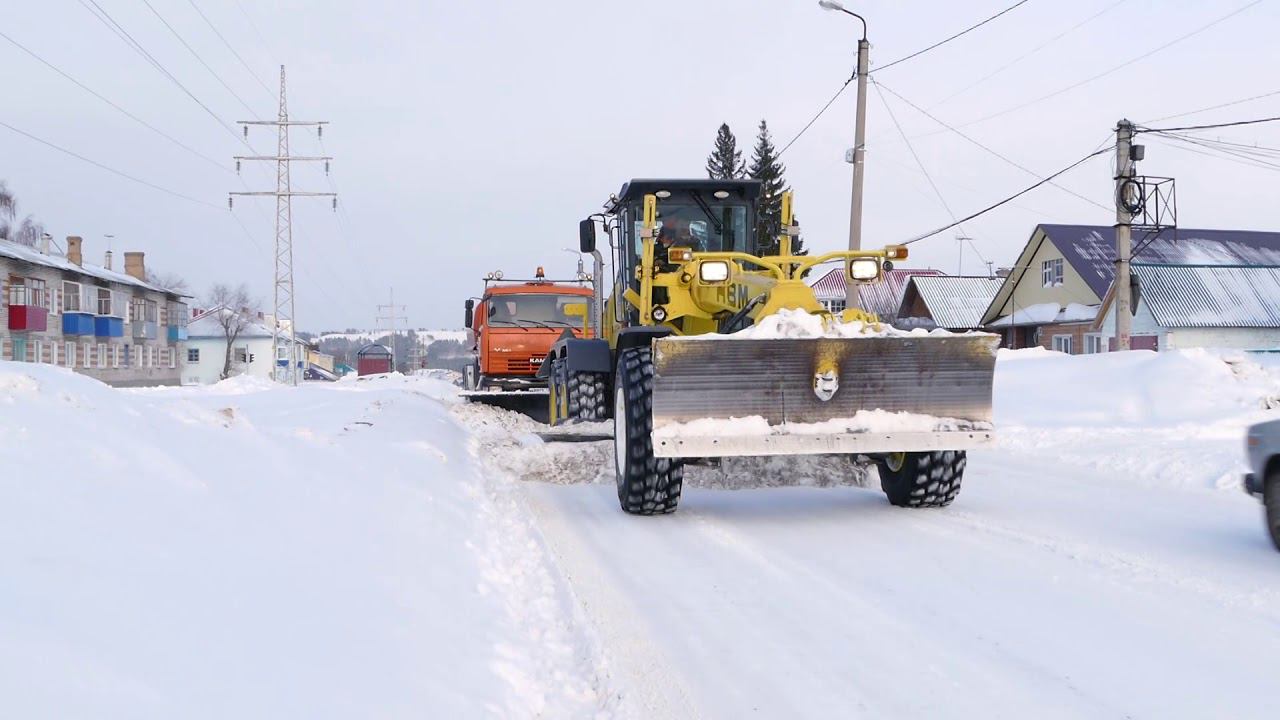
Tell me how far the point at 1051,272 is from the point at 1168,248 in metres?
4.64

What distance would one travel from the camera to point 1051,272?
41.3m

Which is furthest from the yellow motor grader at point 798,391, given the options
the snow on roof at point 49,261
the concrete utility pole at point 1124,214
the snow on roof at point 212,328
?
the snow on roof at point 212,328

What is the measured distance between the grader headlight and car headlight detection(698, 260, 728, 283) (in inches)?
45.4

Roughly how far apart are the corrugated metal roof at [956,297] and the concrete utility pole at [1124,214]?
25.8 meters

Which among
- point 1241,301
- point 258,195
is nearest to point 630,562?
point 1241,301

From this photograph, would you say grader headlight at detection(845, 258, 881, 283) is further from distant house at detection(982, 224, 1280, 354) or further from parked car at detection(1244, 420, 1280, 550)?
distant house at detection(982, 224, 1280, 354)

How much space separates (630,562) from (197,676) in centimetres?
364

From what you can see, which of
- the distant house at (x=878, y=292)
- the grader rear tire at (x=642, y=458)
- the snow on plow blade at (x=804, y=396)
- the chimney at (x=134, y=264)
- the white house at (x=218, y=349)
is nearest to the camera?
the snow on plow blade at (x=804, y=396)

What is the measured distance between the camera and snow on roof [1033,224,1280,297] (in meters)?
39.1

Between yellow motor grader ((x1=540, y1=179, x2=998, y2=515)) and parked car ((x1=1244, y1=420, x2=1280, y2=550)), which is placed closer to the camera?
parked car ((x1=1244, y1=420, x2=1280, y2=550))

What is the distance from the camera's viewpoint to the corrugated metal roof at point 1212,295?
3472 cm

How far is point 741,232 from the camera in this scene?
404 inches

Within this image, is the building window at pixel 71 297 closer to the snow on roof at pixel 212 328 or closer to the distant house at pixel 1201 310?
the snow on roof at pixel 212 328

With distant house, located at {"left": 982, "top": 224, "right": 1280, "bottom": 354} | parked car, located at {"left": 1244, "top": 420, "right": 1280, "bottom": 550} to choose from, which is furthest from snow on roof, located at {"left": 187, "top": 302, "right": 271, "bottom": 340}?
parked car, located at {"left": 1244, "top": 420, "right": 1280, "bottom": 550}
